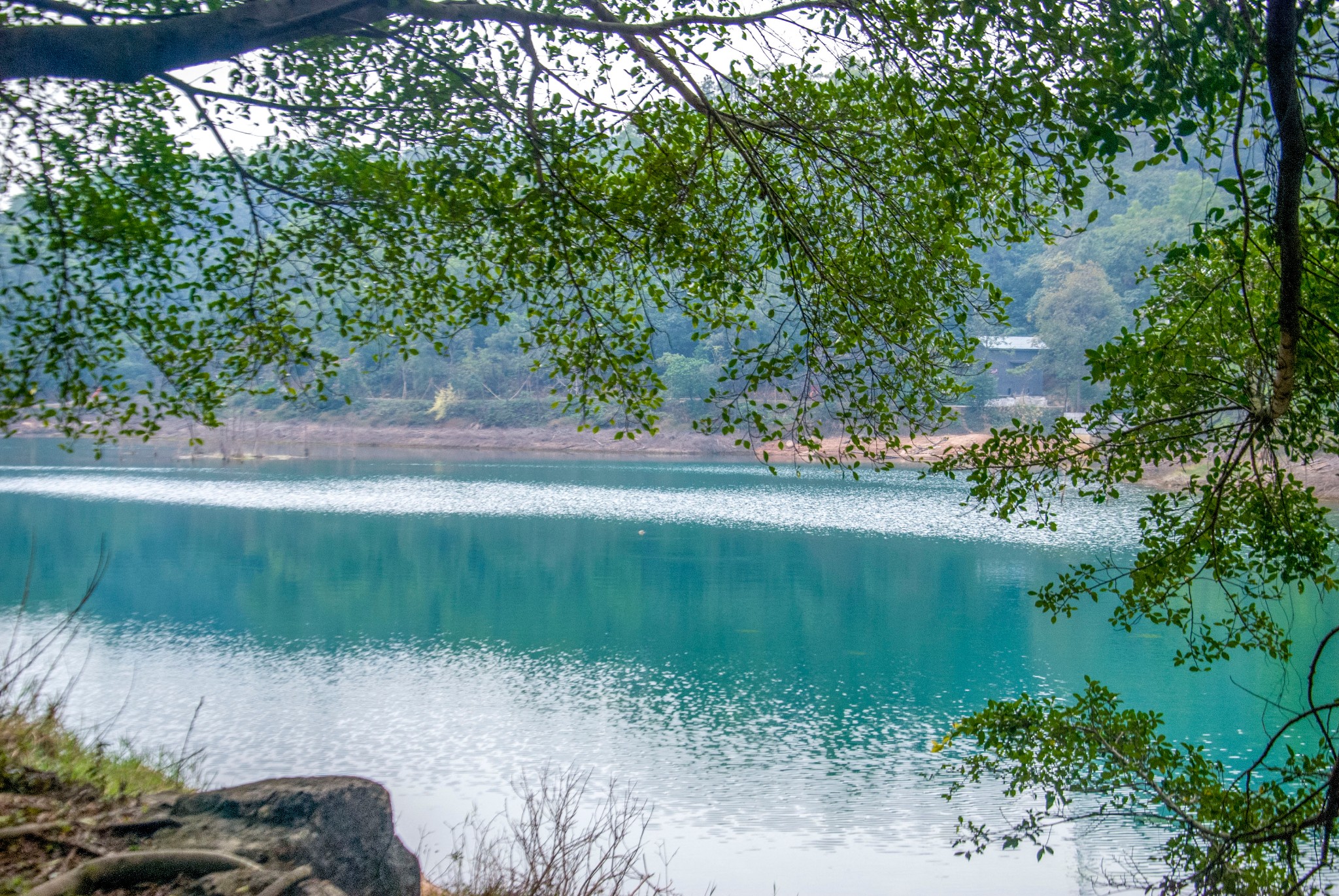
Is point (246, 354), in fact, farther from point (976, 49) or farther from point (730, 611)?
point (730, 611)

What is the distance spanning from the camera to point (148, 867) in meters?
3.05

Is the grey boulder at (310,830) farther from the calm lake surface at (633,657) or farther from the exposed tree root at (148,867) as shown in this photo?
the calm lake surface at (633,657)

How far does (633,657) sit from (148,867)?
9266 mm

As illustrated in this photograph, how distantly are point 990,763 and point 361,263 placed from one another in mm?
3879

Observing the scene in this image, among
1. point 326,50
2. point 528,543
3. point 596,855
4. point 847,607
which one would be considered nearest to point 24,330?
point 326,50

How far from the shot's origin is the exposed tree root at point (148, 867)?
2.93 metres

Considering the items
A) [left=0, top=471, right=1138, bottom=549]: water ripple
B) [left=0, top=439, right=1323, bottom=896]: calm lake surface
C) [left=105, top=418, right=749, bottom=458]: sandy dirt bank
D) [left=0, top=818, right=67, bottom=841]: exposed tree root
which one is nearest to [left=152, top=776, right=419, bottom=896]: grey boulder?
[left=0, top=818, right=67, bottom=841]: exposed tree root

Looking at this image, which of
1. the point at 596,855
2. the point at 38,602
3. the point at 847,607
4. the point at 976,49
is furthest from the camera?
the point at 847,607

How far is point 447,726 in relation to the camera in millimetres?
9523

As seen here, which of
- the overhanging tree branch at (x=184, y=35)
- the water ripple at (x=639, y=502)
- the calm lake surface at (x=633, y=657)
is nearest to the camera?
the overhanging tree branch at (x=184, y=35)

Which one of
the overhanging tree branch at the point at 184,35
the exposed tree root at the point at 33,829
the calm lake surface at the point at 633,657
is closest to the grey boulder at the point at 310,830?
the exposed tree root at the point at 33,829

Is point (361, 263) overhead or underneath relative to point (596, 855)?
overhead

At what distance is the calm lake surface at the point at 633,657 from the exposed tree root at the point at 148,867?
13.3ft

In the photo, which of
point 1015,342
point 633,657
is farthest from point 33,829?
point 1015,342
